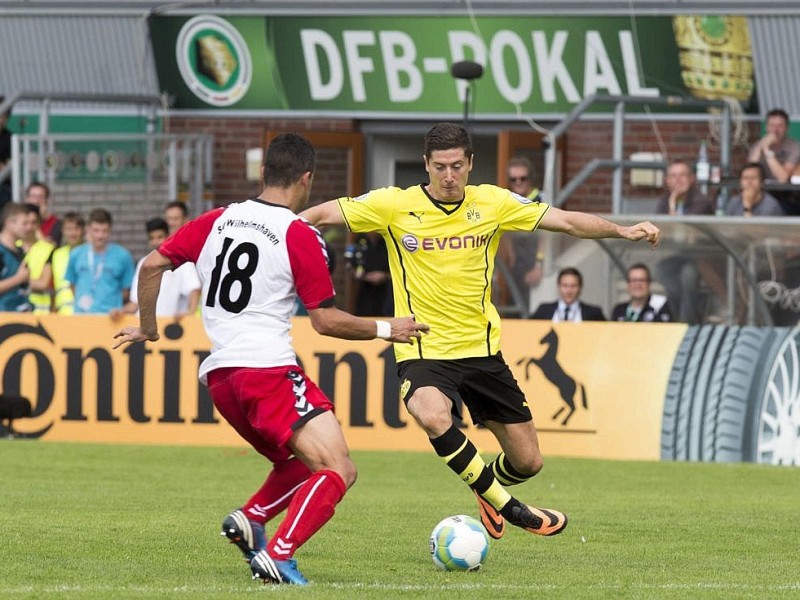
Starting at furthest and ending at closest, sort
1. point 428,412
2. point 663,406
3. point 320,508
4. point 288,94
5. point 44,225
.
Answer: point 288,94, point 44,225, point 663,406, point 428,412, point 320,508

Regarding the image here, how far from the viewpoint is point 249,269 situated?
742 cm

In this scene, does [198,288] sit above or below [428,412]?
above

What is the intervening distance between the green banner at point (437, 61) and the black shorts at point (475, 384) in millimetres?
10504

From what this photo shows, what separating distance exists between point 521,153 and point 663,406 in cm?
522

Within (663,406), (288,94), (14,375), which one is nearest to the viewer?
(663,406)

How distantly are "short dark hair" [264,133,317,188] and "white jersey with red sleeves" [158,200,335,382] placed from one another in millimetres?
123

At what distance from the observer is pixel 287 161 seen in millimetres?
7457

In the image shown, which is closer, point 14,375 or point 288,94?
point 14,375

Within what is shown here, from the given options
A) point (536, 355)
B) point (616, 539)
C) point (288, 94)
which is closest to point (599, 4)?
point (288, 94)

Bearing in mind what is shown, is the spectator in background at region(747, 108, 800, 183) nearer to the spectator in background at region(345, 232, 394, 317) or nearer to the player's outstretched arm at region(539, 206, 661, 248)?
the spectator in background at region(345, 232, 394, 317)

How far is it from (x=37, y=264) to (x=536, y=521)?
9.39 m

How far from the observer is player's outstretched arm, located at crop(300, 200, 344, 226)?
9.03 meters

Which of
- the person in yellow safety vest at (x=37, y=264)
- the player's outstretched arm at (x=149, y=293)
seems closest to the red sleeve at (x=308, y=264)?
the player's outstretched arm at (x=149, y=293)

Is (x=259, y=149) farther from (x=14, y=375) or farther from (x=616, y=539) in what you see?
(x=616, y=539)
